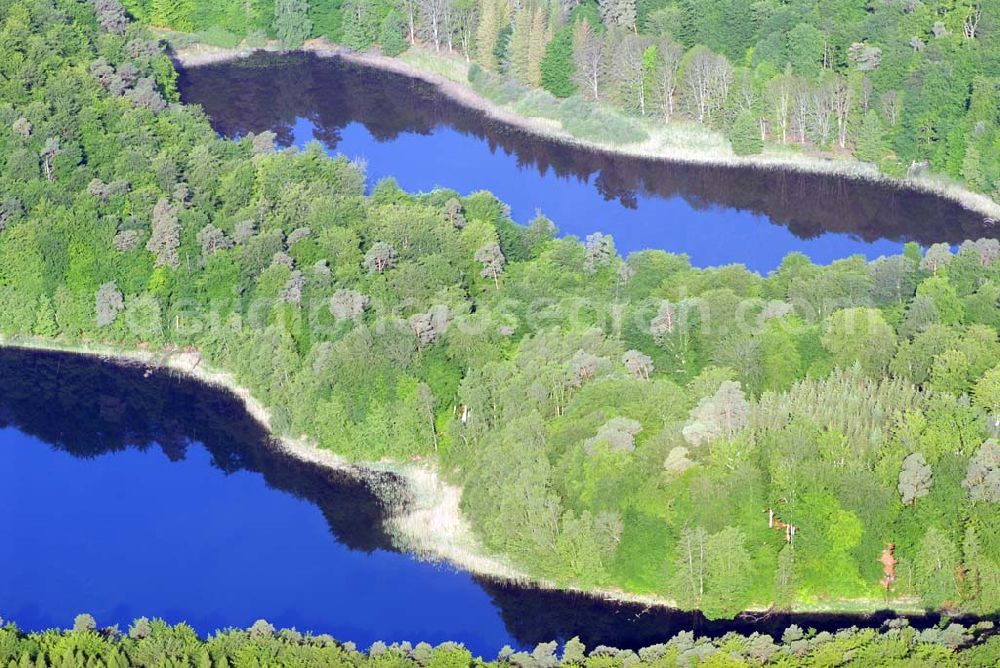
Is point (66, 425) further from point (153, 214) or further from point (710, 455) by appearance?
point (710, 455)

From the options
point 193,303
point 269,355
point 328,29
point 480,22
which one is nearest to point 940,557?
point 269,355

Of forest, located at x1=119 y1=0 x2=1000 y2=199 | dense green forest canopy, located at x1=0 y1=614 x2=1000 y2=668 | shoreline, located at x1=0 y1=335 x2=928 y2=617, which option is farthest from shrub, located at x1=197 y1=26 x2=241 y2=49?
dense green forest canopy, located at x1=0 y1=614 x2=1000 y2=668

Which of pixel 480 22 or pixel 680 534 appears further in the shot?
pixel 480 22

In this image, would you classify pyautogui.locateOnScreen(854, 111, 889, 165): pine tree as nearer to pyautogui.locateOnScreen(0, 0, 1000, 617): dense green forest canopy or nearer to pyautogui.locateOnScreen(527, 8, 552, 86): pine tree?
pyautogui.locateOnScreen(0, 0, 1000, 617): dense green forest canopy

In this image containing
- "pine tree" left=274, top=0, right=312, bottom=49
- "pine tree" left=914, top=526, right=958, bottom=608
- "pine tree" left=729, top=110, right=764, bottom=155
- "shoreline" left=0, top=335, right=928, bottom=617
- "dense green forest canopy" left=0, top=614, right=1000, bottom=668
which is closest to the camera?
"dense green forest canopy" left=0, top=614, right=1000, bottom=668

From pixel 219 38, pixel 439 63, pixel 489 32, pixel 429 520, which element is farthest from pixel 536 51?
pixel 429 520

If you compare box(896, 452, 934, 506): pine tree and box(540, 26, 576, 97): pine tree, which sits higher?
box(540, 26, 576, 97): pine tree
